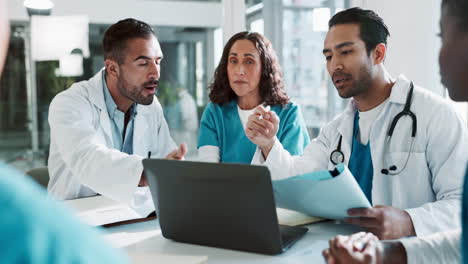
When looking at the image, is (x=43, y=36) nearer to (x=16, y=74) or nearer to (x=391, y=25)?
(x=16, y=74)

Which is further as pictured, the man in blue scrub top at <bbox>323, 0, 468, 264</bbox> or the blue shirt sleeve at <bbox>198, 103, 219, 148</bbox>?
the blue shirt sleeve at <bbox>198, 103, 219, 148</bbox>

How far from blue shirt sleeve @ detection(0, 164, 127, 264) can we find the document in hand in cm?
73

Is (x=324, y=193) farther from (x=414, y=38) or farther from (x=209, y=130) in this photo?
(x=414, y=38)

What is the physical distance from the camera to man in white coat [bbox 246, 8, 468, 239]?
130 centimetres

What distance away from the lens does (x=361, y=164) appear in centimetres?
172

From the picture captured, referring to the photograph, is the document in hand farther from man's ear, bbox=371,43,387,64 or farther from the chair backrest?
the chair backrest

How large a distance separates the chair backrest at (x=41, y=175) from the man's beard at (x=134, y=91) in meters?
0.52

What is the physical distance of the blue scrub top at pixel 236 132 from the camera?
2254 millimetres

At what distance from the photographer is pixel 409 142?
5.19ft

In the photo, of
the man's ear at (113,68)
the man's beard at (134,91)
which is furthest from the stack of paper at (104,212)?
the man's ear at (113,68)

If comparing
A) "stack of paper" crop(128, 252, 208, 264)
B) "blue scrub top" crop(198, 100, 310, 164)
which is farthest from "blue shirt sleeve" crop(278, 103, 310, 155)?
"stack of paper" crop(128, 252, 208, 264)

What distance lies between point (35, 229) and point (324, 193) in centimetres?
84

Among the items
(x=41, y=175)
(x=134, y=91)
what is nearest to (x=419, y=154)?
(x=134, y=91)

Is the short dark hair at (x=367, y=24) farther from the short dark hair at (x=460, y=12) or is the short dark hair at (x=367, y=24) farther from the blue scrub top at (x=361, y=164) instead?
the short dark hair at (x=460, y=12)
